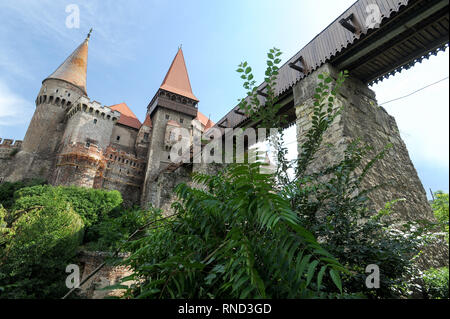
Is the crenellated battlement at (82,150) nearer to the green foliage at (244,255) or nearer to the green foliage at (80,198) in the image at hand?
the green foliage at (80,198)

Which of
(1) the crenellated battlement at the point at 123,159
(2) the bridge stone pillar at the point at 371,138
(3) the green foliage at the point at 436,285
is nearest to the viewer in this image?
(3) the green foliage at the point at 436,285

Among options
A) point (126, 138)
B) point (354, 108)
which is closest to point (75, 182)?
point (126, 138)

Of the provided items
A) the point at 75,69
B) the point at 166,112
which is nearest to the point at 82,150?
the point at 166,112

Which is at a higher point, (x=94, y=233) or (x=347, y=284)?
(x=94, y=233)

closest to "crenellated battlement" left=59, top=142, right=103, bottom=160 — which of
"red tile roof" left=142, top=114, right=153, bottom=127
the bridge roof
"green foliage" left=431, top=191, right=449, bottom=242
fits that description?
"red tile roof" left=142, top=114, right=153, bottom=127

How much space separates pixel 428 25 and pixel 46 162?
27753mm

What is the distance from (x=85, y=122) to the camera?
22.6m

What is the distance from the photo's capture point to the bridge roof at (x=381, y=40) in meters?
3.48

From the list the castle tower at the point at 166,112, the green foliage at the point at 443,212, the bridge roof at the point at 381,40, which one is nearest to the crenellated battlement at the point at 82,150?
the castle tower at the point at 166,112

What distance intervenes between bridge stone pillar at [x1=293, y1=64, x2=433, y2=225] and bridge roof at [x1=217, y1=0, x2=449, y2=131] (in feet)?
0.99

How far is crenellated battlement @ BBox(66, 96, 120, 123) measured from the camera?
22766 mm

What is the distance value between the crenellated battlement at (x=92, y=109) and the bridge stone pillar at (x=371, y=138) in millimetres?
23814

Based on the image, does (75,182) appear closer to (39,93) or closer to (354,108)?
(39,93)

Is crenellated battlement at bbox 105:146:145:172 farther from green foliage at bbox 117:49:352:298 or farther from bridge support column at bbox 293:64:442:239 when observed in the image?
green foliage at bbox 117:49:352:298
